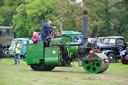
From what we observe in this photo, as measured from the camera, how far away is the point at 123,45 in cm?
2855

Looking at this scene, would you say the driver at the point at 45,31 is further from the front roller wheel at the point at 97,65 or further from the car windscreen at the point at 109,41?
the car windscreen at the point at 109,41

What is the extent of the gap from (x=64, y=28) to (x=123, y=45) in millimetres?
19312

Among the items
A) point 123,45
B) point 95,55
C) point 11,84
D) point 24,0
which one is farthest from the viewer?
point 24,0

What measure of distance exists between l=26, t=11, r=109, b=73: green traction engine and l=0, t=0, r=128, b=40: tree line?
2673cm

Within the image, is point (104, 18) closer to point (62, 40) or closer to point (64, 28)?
point (64, 28)

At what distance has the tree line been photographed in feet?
154

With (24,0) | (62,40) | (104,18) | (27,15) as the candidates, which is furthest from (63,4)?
(62,40)

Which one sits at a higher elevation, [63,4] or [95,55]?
[63,4]

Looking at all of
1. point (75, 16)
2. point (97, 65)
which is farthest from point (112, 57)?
point (75, 16)

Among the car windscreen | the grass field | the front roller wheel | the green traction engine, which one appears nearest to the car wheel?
the car windscreen

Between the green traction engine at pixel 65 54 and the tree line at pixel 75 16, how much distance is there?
26.7m

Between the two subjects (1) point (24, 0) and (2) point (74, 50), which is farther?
(1) point (24, 0)

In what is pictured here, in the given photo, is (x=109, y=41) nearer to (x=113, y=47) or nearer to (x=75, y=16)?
(x=113, y=47)

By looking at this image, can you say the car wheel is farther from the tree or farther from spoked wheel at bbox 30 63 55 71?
the tree
